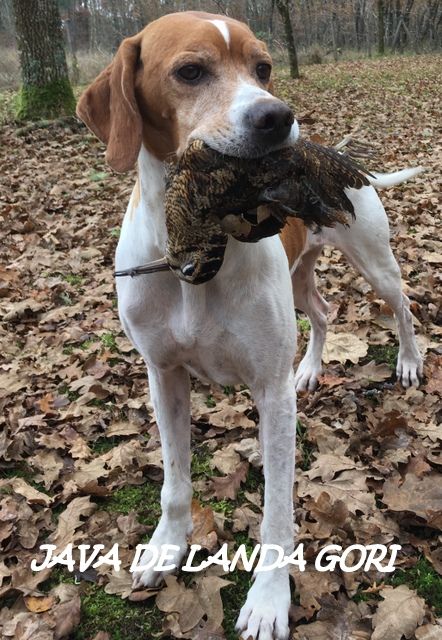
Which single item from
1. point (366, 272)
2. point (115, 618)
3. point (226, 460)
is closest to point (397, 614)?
point (115, 618)

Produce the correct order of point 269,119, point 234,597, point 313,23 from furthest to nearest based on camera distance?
point 313,23 < point 234,597 < point 269,119

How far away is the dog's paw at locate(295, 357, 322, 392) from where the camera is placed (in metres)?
4.23

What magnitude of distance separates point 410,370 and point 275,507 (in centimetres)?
190

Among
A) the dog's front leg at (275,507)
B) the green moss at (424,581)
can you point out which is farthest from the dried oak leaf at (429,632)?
the dog's front leg at (275,507)

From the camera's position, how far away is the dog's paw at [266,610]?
2.52m

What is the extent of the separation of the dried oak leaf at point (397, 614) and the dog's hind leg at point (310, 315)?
178 centimetres

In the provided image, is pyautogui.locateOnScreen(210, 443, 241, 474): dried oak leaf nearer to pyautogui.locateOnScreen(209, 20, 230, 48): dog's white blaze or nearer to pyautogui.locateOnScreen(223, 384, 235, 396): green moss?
pyautogui.locateOnScreen(223, 384, 235, 396): green moss

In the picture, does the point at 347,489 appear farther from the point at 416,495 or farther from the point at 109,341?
the point at 109,341

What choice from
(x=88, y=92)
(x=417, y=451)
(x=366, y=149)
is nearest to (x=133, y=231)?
(x=88, y=92)

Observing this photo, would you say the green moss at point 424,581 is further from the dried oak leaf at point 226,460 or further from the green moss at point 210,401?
the green moss at point 210,401

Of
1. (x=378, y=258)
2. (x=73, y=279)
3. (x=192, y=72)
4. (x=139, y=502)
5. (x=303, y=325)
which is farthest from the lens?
(x=73, y=279)

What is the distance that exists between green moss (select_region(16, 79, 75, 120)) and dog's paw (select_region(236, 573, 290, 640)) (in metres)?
11.6

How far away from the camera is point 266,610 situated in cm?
254

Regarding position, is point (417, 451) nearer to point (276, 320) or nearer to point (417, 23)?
point (276, 320)
